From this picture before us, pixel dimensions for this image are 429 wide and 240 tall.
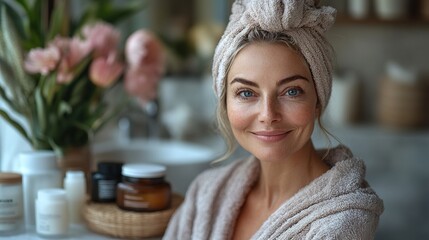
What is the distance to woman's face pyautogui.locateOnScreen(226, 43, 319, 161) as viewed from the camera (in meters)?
1.03

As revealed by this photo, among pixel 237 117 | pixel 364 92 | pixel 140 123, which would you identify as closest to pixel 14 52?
pixel 237 117

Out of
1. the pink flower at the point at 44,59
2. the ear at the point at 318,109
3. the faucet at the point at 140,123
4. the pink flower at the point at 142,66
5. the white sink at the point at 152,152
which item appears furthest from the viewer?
the faucet at the point at 140,123

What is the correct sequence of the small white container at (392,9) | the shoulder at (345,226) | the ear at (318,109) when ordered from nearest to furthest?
the shoulder at (345,226) < the ear at (318,109) < the small white container at (392,9)

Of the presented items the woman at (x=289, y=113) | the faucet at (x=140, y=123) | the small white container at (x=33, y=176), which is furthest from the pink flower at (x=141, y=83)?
the faucet at (x=140, y=123)

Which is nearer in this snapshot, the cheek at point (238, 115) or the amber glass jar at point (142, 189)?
the cheek at point (238, 115)

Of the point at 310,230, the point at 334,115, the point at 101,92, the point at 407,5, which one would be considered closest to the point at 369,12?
the point at 407,5

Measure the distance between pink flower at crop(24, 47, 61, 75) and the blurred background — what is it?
83 cm

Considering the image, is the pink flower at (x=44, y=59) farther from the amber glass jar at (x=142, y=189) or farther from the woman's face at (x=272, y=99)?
the woman's face at (x=272, y=99)

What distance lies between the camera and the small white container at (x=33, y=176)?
1283mm

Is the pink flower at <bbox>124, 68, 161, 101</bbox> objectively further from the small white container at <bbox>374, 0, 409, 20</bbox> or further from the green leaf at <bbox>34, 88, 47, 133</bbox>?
the small white container at <bbox>374, 0, 409, 20</bbox>

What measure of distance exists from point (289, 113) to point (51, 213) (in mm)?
426

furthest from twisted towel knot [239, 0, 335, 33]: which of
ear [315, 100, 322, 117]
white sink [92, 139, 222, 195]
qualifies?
white sink [92, 139, 222, 195]

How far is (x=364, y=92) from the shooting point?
2.44 metres

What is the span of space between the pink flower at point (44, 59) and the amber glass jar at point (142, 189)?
0.25 metres
